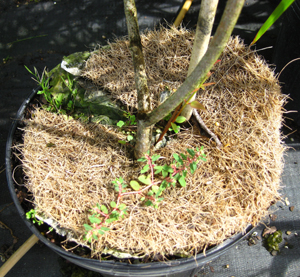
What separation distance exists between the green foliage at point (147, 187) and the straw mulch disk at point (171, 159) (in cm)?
4

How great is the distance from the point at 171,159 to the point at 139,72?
0.44 meters

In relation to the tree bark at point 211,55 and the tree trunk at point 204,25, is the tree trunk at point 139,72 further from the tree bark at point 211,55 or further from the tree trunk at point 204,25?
the tree trunk at point 204,25

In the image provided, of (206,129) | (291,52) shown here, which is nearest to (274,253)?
(206,129)

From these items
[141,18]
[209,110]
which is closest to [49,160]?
[209,110]

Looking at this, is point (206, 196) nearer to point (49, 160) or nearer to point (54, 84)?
point (49, 160)

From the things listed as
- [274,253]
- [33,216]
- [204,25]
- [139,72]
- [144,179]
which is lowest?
[274,253]

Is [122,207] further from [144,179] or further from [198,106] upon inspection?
[198,106]

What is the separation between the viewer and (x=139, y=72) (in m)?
1.00

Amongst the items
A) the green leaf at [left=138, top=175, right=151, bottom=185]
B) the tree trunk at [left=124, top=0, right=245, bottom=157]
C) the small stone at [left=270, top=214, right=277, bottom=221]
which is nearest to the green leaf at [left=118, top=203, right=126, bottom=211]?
the green leaf at [left=138, top=175, right=151, bottom=185]

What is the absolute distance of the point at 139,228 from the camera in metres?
1.02

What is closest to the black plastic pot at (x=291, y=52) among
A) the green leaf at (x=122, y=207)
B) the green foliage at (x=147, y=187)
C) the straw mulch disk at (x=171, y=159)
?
the straw mulch disk at (x=171, y=159)

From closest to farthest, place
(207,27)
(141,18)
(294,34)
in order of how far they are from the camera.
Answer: (207,27) < (294,34) < (141,18)

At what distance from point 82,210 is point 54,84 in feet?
2.63

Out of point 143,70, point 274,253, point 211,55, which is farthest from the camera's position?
point 274,253
